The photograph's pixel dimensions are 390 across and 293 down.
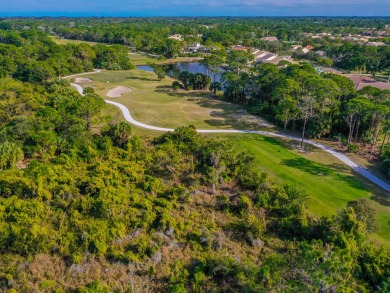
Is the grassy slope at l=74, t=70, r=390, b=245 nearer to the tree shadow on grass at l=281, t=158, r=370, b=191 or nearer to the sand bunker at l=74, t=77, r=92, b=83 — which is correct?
the tree shadow on grass at l=281, t=158, r=370, b=191

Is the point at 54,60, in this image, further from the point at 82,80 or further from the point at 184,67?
the point at 184,67

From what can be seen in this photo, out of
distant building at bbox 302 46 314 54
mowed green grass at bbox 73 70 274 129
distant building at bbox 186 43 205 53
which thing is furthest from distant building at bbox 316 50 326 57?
mowed green grass at bbox 73 70 274 129

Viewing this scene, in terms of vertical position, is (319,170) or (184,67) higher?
(184,67)

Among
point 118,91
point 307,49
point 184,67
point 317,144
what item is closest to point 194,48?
point 184,67

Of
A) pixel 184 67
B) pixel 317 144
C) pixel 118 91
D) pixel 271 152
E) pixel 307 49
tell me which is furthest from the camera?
pixel 307 49

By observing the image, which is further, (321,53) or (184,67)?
(321,53)

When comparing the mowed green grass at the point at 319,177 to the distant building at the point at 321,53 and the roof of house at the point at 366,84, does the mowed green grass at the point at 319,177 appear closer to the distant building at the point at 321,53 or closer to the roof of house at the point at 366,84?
the roof of house at the point at 366,84

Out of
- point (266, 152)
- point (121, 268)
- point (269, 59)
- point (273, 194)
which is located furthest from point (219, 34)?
point (121, 268)

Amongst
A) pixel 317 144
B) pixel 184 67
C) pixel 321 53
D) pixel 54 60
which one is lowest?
pixel 317 144
